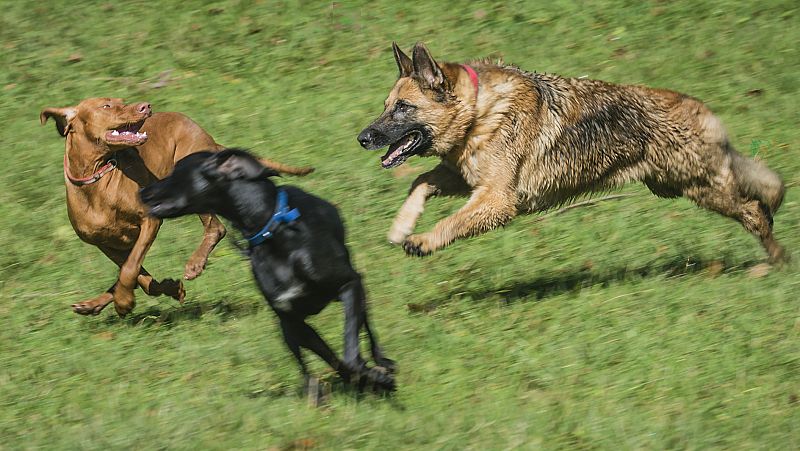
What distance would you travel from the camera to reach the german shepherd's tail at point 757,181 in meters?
8.02

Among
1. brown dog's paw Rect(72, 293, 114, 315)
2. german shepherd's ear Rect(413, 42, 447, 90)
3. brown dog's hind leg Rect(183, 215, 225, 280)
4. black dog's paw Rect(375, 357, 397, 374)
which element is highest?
german shepherd's ear Rect(413, 42, 447, 90)

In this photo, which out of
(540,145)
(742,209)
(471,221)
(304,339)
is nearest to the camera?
(304,339)

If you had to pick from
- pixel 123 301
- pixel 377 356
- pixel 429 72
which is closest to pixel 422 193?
pixel 429 72

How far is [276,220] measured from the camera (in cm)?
584

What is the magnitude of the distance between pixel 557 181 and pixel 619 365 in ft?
6.81

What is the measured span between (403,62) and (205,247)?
2.30 m

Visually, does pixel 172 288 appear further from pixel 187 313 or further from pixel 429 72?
pixel 429 72

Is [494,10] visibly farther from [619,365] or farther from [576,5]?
[619,365]

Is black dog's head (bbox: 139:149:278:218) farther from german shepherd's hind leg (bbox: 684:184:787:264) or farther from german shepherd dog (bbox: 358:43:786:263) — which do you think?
german shepherd's hind leg (bbox: 684:184:787:264)

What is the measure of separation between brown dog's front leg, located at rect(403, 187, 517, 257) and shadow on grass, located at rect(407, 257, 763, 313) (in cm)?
60

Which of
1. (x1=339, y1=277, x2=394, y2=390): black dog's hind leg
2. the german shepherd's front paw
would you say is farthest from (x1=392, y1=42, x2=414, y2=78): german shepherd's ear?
(x1=339, y1=277, x2=394, y2=390): black dog's hind leg

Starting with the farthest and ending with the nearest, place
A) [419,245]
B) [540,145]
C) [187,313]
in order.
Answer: [187,313]
[540,145]
[419,245]

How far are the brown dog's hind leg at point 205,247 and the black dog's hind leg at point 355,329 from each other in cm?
281

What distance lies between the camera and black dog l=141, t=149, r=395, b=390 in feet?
19.2
